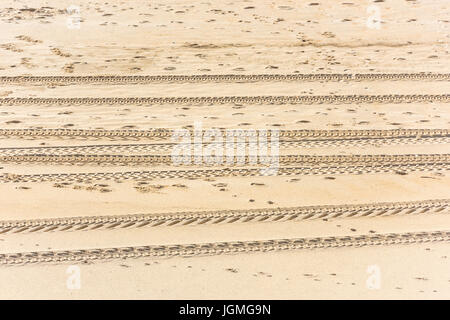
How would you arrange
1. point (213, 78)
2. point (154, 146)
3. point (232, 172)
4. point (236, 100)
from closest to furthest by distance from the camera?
point (232, 172)
point (154, 146)
point (236, 100)
point (213, 78)

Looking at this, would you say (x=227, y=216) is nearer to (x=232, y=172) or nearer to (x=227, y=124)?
(x=232, y=172)

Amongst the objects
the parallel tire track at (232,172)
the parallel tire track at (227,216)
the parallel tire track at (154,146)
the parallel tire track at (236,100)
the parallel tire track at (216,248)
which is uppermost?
the parallel tire track at (236,100)

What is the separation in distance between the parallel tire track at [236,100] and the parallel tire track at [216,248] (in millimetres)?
2523

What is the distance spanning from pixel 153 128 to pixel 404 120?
11.0ft

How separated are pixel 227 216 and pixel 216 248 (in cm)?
50

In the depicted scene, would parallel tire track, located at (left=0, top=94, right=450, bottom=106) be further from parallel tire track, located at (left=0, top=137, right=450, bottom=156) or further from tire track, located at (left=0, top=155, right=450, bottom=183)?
tire track, located at (left=0, top=155, right=450, bottom=183)

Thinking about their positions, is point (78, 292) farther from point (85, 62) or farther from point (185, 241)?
point (85, 62)

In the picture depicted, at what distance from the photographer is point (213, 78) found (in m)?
9.29

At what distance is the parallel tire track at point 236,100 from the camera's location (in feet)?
29.1

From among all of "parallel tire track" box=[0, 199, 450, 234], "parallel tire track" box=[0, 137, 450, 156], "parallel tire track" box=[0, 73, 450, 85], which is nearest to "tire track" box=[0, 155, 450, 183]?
"parallel tire track" box=[0, 137, 450, 156]

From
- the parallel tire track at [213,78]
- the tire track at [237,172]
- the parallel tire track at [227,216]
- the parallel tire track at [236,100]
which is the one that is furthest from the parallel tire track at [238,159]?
the parallel tire track at [213,78]

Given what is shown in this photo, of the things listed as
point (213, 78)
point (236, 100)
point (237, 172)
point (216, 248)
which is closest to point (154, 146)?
point (237, 172)

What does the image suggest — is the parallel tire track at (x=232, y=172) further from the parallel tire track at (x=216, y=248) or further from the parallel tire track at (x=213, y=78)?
the parallel tire track at (x=213, y=78)

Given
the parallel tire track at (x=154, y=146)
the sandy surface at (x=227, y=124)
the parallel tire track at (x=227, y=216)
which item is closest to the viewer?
the sandy surface at (x=227, y=124)
